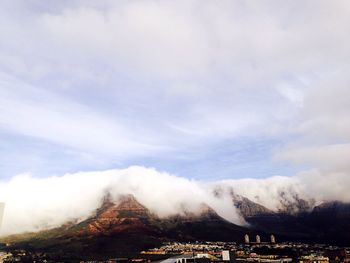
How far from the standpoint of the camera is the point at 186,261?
7677 inches

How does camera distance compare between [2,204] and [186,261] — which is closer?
[2,204]

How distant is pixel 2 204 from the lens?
143 ft

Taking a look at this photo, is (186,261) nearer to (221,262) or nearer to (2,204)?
(221,262)

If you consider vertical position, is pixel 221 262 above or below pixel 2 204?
below

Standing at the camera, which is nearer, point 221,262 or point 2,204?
point 2,204

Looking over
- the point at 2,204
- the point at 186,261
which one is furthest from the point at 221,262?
the point at 2,204

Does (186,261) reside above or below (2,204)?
below

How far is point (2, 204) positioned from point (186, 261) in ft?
538

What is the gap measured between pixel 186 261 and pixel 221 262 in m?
18.5

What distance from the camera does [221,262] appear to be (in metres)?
198

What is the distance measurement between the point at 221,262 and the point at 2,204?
171 meters
